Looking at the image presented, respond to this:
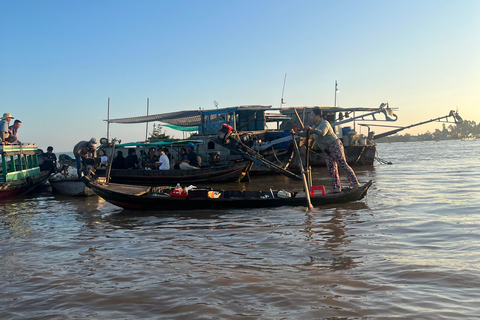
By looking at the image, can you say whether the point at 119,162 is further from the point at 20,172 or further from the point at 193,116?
the point at 193,116

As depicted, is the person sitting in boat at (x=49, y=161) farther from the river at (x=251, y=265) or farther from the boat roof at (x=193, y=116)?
the river at (x=251, y=265)

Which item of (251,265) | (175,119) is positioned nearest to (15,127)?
(175,119)

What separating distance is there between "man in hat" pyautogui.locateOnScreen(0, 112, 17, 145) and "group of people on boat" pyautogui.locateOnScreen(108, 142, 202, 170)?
4.83 m

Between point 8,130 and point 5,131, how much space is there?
1.44 feet

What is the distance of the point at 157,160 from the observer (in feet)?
59.3

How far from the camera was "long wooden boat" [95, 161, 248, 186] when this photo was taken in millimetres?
15820

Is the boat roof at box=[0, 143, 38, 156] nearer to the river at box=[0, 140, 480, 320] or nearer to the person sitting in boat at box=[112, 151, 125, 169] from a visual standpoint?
the person sitting in boat at box=[112, 151, 125, 169]

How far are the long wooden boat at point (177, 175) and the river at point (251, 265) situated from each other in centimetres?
638

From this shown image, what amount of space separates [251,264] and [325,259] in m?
0.96

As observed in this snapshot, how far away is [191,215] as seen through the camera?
9.34 meters

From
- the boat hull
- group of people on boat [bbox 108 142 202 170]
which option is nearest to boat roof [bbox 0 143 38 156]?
the boat hull

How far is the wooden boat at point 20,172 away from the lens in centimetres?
1311

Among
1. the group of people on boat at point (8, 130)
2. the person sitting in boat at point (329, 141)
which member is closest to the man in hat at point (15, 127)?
the group of people on boat at point (8, 130)

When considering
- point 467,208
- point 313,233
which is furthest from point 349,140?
point 313,233
